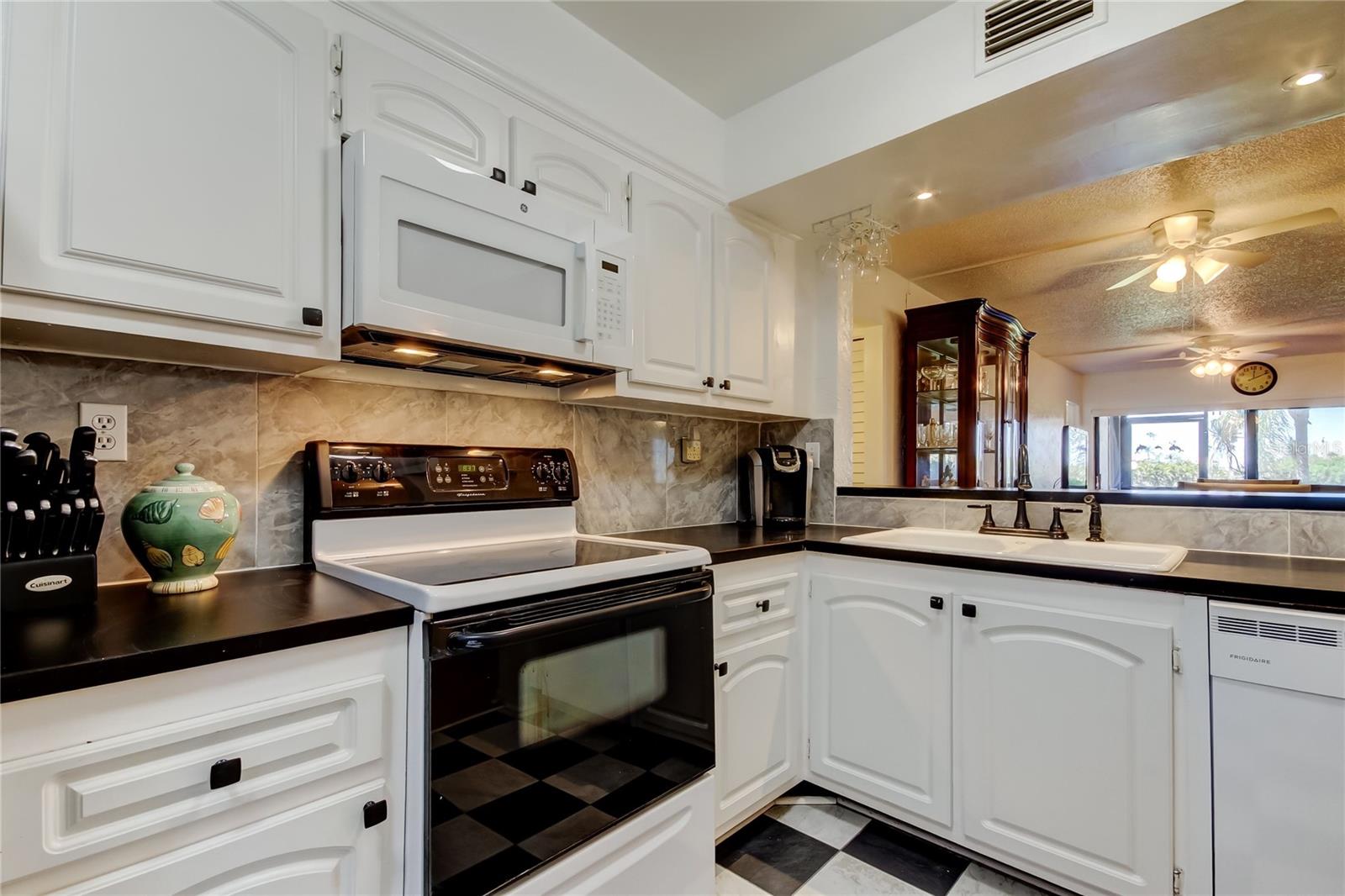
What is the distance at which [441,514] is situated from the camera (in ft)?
5.30

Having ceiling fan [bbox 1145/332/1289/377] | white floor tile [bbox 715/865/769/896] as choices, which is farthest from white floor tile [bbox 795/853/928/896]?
ceiling fan [bbox 1145/332/1289/377]

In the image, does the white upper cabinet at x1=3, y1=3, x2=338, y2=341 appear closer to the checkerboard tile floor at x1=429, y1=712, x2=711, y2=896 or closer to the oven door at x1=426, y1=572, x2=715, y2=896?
the oven door at x1=426, y1=572, x2=715, y2=896

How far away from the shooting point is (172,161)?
1.05 meters

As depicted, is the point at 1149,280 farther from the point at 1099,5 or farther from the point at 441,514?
the point at 441,514

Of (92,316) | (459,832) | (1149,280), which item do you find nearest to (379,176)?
(92,316)

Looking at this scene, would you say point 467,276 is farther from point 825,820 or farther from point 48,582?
point 825,820

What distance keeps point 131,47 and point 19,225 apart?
1.18 feet

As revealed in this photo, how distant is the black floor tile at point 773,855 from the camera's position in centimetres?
168

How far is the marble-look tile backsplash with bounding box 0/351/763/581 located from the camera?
1184 millimetres

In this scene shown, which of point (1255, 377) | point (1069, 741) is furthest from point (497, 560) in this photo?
point (1255, 377)

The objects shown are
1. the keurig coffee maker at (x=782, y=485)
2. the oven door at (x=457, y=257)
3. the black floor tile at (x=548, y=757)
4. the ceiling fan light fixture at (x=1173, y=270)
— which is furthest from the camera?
the ceiling fan light fixture at (x=1173, y=270)

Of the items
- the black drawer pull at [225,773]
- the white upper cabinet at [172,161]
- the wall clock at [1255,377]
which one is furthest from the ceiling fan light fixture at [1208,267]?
the black drawer pull at [225,773]

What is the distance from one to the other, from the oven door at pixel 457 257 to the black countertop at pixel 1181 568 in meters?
0.77

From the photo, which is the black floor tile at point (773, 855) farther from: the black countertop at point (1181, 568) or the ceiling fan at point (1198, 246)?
the ceiling fan at point (1198, 246)
